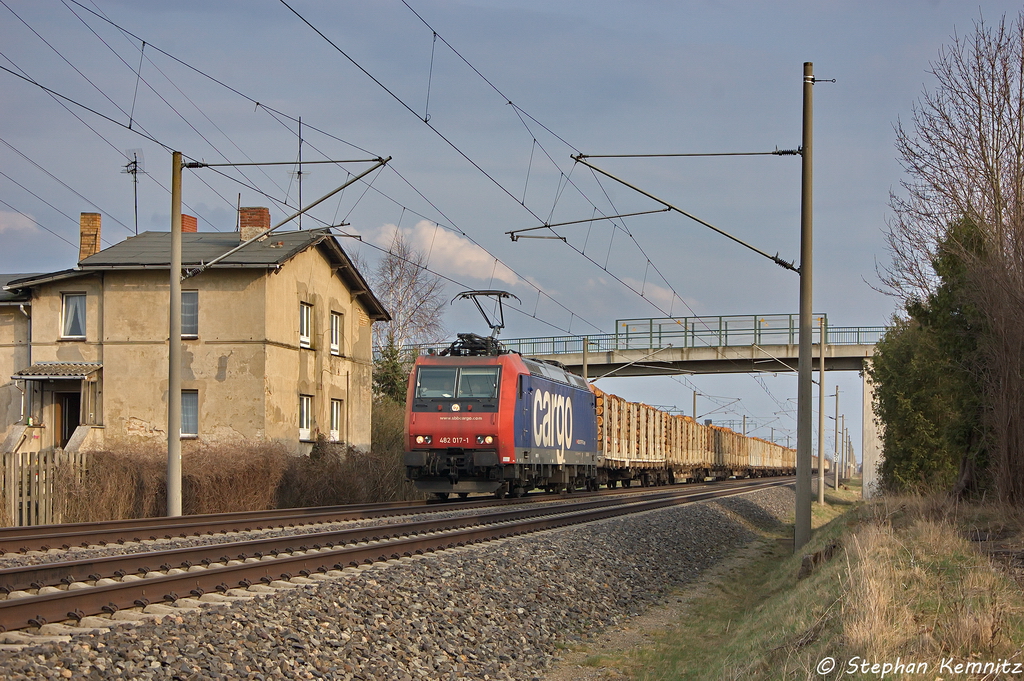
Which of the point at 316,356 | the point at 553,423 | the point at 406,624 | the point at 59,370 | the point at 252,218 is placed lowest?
the point at 406,624

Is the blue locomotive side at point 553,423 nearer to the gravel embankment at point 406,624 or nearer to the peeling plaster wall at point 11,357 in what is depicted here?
the gravel embankment at point 406,624

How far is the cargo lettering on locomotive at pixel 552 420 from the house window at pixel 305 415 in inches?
331

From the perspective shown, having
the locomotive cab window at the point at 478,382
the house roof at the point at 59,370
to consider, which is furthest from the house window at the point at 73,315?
the locomotive cab window at the point at 478,382

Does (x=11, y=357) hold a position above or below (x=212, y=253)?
below

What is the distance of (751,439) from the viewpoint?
70500 mm

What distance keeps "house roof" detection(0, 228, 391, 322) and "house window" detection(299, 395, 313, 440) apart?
466 cm

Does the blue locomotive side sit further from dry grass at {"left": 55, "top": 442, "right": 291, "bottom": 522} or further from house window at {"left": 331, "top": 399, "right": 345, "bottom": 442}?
house window at {"left": 331, "top": 399, "right": 345, "bottom": 442}

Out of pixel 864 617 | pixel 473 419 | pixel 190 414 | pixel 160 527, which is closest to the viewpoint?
pixel 864 617

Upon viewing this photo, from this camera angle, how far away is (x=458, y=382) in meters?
23.4

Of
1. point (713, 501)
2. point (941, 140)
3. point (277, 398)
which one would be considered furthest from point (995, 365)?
point (277, 398)

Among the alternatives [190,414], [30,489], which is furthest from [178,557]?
[190,414]

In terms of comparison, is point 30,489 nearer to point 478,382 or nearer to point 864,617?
point 478,382

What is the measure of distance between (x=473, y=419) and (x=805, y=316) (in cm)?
859

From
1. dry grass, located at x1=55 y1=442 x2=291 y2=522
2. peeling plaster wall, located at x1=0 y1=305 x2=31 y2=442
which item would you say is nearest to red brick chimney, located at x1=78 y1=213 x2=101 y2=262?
peeling plaster wall, located at x1=0 y1=305 x2=31 y2=442
